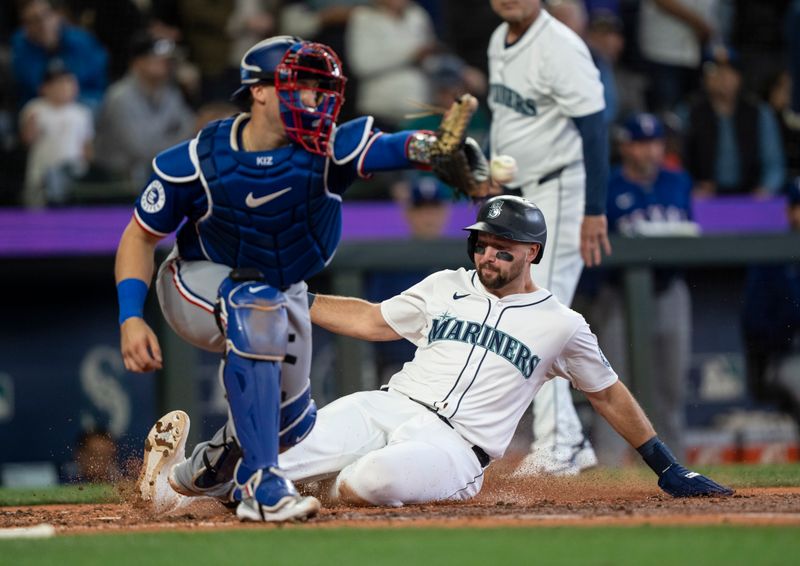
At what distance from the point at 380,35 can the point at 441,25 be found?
862 millimetres

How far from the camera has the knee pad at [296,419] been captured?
178 inches

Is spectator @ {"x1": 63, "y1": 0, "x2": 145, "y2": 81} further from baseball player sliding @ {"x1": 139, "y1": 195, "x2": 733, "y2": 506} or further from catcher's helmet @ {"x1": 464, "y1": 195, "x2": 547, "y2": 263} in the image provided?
catcher's helmet @ {"x1": 464, "y1": 195, "x2": 547, "y2": 263}

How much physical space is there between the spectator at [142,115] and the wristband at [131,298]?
4.77m

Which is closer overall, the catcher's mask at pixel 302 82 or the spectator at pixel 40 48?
the catcher's mask at pixel 302 82

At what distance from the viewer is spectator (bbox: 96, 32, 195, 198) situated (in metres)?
9.16

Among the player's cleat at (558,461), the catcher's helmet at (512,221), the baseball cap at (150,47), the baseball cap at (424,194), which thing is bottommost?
the player's cleat at (558,461)

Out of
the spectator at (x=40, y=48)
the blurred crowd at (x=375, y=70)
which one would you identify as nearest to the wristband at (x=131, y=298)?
the blurred crowd at (x=375, y=70)

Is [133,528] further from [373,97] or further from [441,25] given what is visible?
[441,25]

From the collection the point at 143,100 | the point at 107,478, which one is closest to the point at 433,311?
the point at 107,478

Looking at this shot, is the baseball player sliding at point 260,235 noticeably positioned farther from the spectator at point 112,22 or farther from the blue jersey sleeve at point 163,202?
the spectator at point 112,22

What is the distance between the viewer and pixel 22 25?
31.5ft

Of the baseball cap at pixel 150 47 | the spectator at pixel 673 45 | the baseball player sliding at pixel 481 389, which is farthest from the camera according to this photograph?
the spectator at pixel 673 45

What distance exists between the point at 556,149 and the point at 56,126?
167 inches

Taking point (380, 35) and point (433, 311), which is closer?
point (433, 311)
